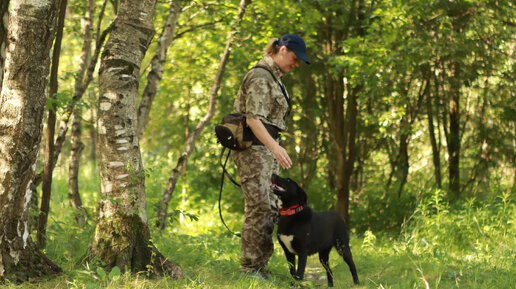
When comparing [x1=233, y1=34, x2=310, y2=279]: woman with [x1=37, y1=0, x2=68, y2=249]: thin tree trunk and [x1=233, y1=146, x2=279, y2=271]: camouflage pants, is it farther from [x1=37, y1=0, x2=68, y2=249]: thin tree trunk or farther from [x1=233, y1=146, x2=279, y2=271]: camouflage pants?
[x1=37, y1=0, x2=68, y2=249]: thin tree trunk

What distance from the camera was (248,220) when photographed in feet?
15.1

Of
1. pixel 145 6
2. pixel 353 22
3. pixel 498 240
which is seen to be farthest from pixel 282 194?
pixel 353 22

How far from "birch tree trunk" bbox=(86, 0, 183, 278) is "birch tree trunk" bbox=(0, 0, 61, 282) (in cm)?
50

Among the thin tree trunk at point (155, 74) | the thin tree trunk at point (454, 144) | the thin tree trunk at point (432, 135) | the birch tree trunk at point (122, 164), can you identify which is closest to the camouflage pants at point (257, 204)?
the birch tree trunk at point (122, 164)

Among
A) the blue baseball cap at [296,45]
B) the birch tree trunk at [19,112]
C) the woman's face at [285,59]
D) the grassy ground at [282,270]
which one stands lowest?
the grassy ground at [282,270]

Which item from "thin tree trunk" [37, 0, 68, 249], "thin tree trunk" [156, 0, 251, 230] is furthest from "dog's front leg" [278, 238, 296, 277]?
"thin tree trunk" [156, 0, 251, 230]

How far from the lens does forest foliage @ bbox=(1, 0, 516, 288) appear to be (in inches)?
266

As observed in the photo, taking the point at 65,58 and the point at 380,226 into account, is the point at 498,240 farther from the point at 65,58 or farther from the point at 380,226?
the point at 65,58

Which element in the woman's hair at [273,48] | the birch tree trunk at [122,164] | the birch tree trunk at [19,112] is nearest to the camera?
the birch tree trunk at [19,112]

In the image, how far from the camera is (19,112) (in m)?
3.58

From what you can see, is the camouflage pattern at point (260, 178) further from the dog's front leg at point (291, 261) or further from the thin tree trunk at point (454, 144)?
the thin tree trunk at point (454, 144)

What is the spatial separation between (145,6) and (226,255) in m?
3.44

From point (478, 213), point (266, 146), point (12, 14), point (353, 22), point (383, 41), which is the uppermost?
point (353, 22)

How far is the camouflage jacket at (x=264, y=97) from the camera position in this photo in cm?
438
